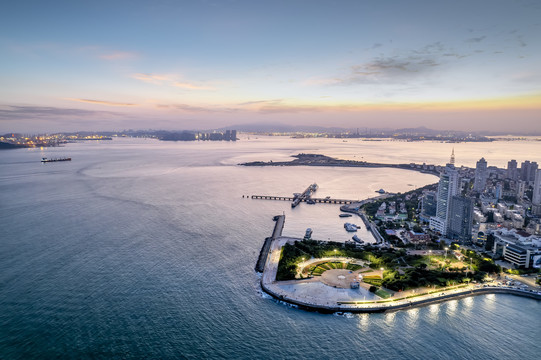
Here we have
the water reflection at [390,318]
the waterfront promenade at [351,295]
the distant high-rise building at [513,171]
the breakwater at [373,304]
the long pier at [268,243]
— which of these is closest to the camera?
the water reflection at [390,318]

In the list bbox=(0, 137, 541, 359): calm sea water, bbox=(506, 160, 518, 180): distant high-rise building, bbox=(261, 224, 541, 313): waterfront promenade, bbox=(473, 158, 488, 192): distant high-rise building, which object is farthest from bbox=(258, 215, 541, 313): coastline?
bbox=(506, 160, 518, 180): distant high-rise building

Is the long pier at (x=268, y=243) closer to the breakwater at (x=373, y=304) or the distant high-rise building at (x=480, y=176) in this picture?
the breakwater at (x=373, y=304)

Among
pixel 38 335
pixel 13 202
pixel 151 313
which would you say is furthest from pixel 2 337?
pixel 13 202

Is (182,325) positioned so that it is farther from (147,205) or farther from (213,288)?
(147,205)

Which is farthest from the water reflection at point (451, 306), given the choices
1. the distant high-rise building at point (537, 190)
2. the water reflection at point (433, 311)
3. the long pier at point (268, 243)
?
the distant high-rise building at point (537, 190)

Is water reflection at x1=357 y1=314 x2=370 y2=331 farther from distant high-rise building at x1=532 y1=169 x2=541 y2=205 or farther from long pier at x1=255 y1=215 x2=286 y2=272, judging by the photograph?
distant high-rise building at x1=532 y1=169 x2=541 y2=205

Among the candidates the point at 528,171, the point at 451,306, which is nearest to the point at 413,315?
the point at 451,306
